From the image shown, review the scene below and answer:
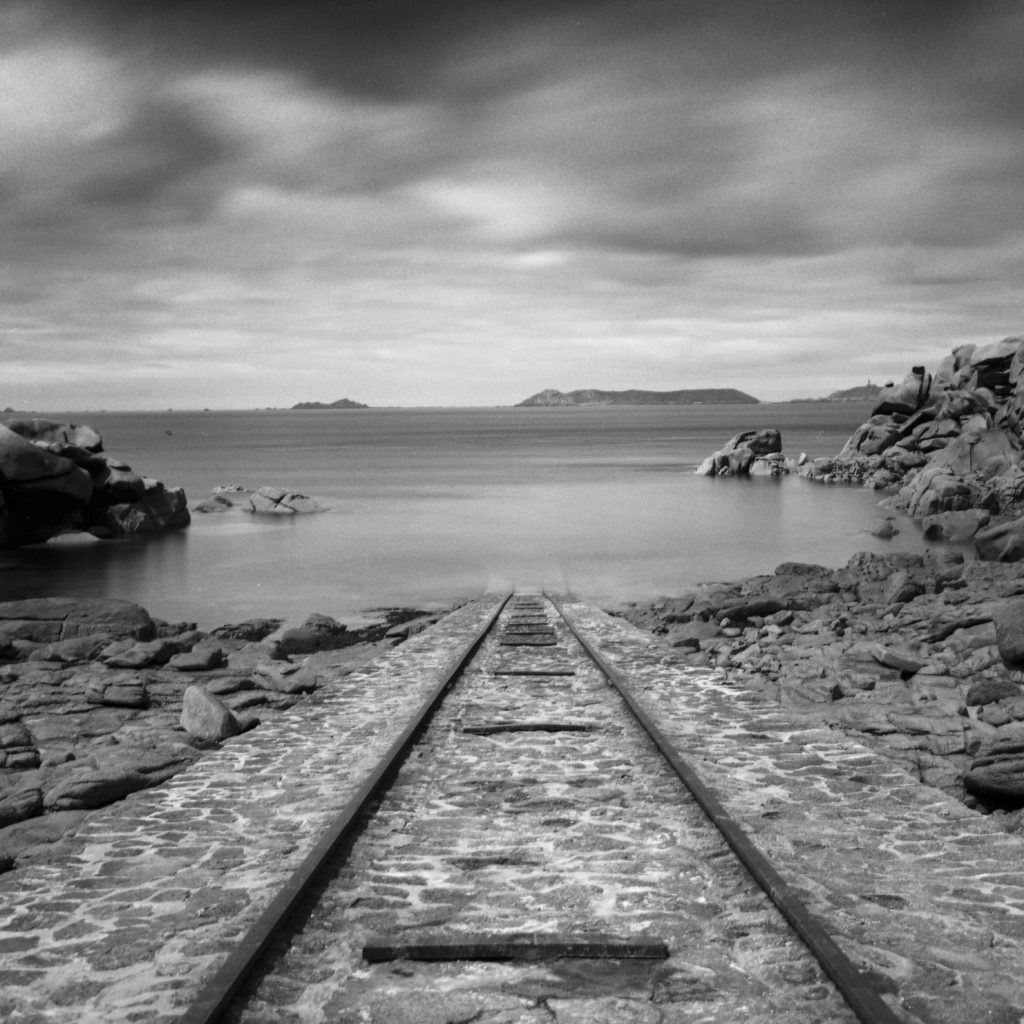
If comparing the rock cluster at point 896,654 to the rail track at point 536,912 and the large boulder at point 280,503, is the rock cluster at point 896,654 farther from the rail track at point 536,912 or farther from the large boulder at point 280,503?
the large boulder at point 280,503

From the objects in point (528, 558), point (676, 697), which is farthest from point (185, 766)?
point (528, 558)

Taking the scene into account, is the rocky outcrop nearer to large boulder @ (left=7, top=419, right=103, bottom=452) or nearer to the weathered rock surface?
large boulder @ (left=7, top=419, right=103, bottom=452)

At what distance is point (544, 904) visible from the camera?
5.31m

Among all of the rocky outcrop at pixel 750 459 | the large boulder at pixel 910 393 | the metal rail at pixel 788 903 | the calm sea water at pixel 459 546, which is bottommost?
the calm sea water at pixel 459 546

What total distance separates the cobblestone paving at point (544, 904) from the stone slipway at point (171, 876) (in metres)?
0.50

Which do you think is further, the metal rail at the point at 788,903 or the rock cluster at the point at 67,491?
the rock cluster at the point at 67,491

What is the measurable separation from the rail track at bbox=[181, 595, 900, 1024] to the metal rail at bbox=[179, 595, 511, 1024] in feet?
0.05

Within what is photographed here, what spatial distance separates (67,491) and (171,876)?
35325 millimetres

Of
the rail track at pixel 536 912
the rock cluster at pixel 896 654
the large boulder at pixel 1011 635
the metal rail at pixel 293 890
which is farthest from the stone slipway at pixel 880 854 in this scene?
the large boulder at pixel 1011 635

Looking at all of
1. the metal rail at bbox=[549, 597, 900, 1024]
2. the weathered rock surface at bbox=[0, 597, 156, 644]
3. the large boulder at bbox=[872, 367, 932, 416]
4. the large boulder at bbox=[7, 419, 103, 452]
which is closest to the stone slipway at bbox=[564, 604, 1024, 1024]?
the metal rail at bbox=[549, 597, 900, 1024]

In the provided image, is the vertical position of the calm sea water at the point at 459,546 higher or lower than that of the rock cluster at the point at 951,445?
lower

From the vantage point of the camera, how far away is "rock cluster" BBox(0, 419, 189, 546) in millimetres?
36094

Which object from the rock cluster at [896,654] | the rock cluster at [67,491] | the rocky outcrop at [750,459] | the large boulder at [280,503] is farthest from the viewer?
the rocky outcrop at [750,459]

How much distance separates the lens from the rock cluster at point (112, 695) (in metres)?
7.96
